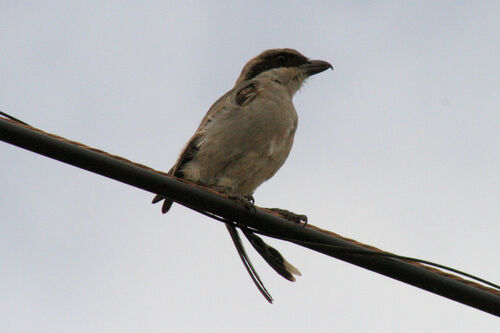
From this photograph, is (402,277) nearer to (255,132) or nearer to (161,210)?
(255,132)

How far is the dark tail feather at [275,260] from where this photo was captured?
5.41 meters

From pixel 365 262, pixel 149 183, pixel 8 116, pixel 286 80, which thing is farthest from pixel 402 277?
pixel 286 80

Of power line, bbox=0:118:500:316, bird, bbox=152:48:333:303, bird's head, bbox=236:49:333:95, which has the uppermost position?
bird's head, bbox=236:49:333:95

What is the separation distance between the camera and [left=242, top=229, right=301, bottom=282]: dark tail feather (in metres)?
5.41

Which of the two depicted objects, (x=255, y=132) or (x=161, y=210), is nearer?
(x=255, y=132)

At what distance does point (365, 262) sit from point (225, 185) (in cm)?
256

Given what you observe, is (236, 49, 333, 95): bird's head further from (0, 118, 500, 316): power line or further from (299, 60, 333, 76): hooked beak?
(0, 118, 500, 316): power line

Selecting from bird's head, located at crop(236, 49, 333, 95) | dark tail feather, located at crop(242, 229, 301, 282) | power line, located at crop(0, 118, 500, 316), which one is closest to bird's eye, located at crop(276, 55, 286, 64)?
bird's head, located at crop(236, 49, 333, 95)

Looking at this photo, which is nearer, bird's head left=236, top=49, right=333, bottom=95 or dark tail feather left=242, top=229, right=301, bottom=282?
dark tail feather left=242, top=229, right=301, bottom=282

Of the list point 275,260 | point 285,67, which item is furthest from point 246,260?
point 285,67

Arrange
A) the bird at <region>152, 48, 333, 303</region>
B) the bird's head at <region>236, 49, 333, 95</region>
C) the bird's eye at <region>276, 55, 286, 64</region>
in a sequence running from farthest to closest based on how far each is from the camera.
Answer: the bird's eye at <region>276, 55, 286, 64</region> → the bird's head at <region>236, 49, 333, 95</region> → the bird at <region>152, 48, 333, 303</region>

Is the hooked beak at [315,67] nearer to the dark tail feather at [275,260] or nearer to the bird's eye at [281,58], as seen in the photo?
the bird's eye at [281,58]

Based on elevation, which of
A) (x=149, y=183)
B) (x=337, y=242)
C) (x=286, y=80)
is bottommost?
(x=337, y=242)

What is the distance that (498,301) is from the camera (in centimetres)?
362
